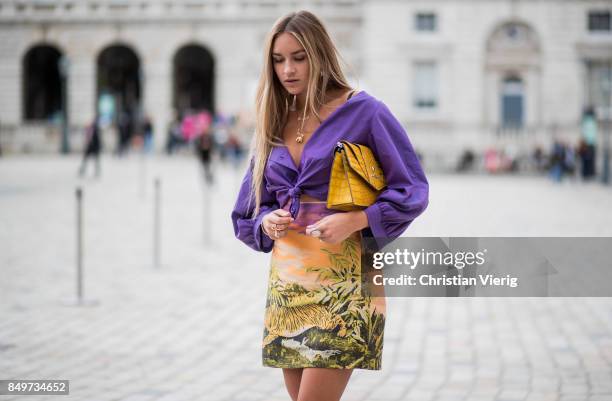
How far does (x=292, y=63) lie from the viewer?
4.08m

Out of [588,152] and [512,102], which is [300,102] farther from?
[512,102]

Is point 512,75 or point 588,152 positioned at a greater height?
point 512,75

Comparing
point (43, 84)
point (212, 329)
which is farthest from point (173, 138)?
point (212, 329)

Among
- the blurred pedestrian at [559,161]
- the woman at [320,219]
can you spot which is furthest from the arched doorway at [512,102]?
the woman at [320,219]

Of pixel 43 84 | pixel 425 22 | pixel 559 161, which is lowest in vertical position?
pixel 559 161

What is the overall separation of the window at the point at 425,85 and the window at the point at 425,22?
160 cm

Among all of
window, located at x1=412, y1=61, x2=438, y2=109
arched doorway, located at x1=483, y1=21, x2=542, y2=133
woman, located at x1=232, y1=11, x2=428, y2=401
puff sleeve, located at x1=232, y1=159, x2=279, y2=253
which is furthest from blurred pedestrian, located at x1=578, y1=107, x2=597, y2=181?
woman, located at x1=232, y1=11, x2=428, y2=401

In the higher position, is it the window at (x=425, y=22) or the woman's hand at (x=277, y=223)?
the window at (x=425, y=22)

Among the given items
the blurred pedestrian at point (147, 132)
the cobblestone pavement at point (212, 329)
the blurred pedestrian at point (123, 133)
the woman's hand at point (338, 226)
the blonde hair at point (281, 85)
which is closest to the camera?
the woman's hand at point (338, 226)

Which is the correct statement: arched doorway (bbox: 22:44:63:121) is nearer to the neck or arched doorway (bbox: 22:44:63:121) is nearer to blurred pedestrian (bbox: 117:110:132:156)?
blurred pedestrian (bbox: 117:110:132:156)

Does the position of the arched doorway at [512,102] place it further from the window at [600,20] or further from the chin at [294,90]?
the chin at [294,90]

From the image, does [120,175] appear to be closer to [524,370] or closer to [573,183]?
[573,183]

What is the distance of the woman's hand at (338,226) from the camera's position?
381cm

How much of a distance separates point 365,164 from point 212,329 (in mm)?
5419
